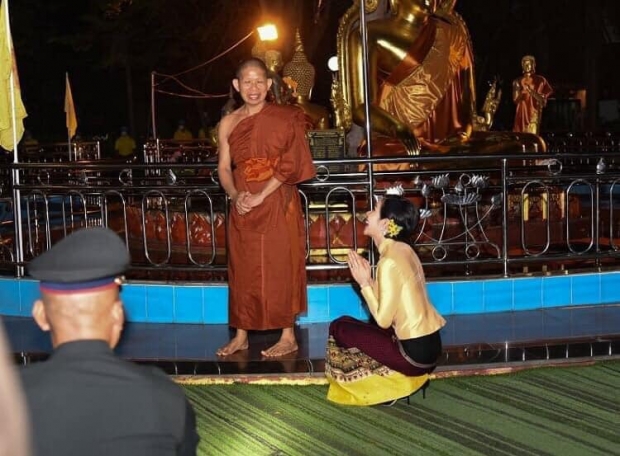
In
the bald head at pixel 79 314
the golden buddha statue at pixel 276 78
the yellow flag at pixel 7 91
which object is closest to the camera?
the bald head at pixel 79 314

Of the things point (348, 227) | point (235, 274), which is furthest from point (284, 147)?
point (348, 227)

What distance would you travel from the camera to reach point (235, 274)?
558 centimetres

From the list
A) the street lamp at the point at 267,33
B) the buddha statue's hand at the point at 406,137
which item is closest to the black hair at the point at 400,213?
the buddha statue's hand at the point at 406,137

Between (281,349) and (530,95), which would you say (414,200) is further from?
(530,95)

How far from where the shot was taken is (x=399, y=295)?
452cm

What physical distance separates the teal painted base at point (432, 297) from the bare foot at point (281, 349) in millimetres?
955

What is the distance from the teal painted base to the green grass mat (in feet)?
4.88

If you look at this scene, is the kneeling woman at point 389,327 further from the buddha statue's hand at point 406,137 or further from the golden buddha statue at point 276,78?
the golden buddha statue at point 276,78

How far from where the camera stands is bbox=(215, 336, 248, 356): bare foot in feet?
18.5

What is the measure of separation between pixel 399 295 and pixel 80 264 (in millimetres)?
2591

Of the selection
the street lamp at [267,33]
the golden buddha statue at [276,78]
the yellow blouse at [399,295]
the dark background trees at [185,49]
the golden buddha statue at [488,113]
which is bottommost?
the yellow blouse at [399,295]

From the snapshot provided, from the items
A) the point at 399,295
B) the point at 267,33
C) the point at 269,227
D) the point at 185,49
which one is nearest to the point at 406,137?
the point at 267,33

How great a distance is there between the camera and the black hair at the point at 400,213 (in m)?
4.55

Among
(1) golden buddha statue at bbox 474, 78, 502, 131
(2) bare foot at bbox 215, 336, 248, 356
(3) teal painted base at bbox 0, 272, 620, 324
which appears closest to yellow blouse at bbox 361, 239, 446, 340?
(2) bare foot at bbox 215, 336, 248, 356
